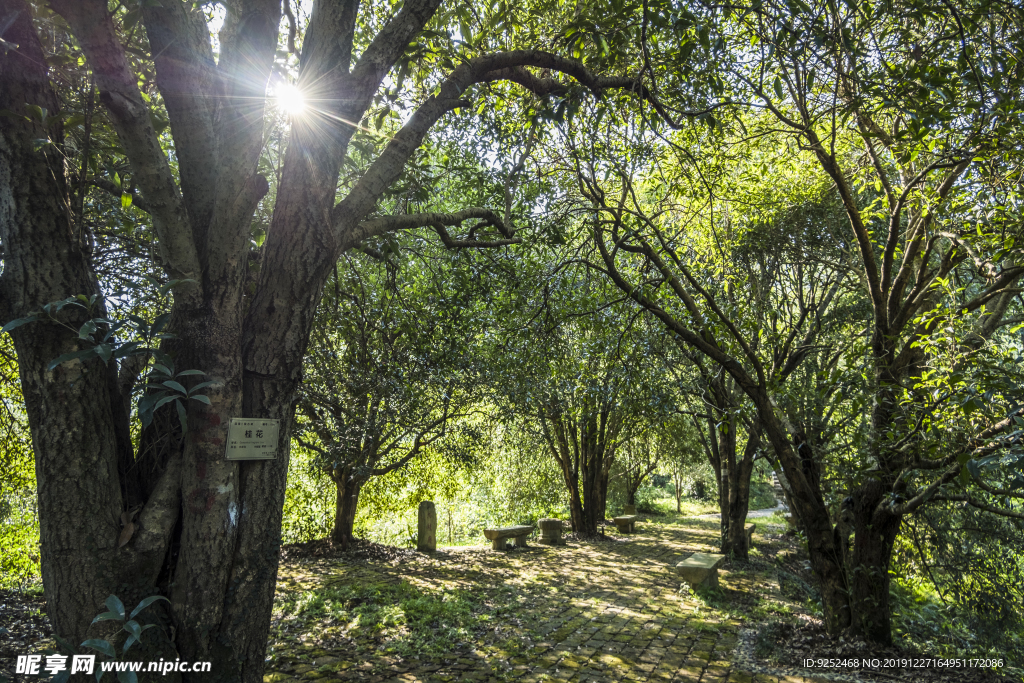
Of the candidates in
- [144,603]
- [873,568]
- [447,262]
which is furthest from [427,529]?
[144,603]

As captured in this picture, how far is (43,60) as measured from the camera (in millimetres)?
2289

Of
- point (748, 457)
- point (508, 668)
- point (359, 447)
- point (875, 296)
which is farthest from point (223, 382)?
point (748, 457)

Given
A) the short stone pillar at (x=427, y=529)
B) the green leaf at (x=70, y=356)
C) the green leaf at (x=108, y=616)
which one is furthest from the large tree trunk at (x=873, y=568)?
the short stone pillar at (x=427, y=529)

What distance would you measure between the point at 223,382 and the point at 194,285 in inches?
17.5

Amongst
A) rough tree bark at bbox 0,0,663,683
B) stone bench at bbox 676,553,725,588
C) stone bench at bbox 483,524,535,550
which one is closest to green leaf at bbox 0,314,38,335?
rough tree bark at bbox 0,0,663,683

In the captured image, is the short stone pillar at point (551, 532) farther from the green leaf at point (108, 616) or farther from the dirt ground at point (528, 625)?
the green leaf at point (108, 616)

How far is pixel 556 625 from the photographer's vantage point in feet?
20.6

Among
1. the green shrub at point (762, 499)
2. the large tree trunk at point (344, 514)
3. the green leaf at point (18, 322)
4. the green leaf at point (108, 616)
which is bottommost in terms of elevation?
the green shrub at point (762, 499)

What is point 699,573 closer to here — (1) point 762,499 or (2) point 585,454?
(2) point 585,454

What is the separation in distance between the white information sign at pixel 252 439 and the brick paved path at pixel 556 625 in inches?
118

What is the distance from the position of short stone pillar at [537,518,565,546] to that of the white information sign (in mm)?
11067

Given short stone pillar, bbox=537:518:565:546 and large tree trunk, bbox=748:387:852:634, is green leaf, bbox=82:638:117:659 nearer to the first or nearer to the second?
large tree trunk, bbox=748:387:852:634

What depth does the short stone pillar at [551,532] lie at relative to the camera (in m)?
12.7

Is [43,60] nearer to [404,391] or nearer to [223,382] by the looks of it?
[223,382]
